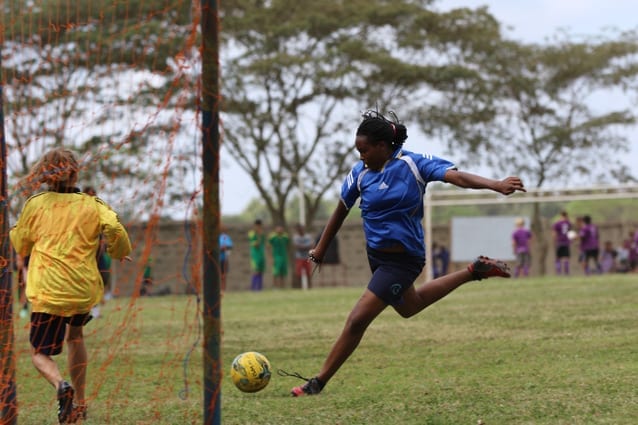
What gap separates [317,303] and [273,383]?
10978mm

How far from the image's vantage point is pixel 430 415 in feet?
20.8

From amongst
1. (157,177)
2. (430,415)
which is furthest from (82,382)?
(430,415)

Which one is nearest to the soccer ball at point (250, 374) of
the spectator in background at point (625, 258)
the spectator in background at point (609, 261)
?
the spectator in background at point (625, 258)

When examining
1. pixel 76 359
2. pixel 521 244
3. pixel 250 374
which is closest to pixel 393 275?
pixel 250 374

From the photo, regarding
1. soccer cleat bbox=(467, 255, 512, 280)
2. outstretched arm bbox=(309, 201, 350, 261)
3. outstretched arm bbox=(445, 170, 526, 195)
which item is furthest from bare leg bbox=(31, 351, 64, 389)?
soccer cleat bbox=(467, 255, 512, 280)

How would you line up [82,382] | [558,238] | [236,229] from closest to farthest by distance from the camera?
1. [82,382]
2. [558,238]
3. [236,229]

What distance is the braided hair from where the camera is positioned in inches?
279

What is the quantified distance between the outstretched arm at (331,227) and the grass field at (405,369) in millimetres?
1027

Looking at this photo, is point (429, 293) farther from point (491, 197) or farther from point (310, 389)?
point (491, 197)

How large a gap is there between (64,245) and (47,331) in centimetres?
56

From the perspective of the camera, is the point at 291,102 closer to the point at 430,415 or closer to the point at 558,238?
the point at 558,238

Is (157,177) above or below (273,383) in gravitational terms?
above

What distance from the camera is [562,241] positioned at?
28234 mm

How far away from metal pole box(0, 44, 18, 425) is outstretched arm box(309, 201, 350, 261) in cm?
216
